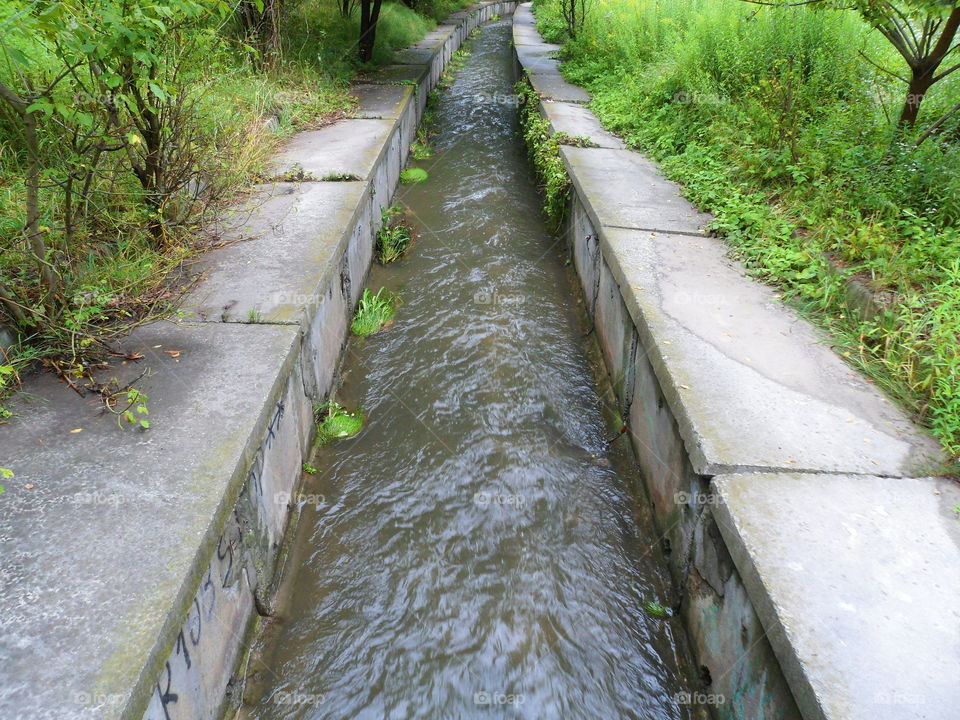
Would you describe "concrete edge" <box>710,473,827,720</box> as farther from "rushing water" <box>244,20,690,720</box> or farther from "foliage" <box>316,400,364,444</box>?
"foliage" <box>316,400,364,444</box>

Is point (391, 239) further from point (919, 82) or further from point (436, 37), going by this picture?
point (436, 37)

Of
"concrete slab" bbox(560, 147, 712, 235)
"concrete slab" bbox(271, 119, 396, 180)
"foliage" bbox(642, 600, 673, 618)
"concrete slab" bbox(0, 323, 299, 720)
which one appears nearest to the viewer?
"concrete slab" bbox(0, 323, 299, 720)

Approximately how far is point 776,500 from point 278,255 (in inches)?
124

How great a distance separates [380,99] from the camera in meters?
8.55

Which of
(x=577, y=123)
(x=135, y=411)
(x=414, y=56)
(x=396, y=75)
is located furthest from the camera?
(x=414, y=56)

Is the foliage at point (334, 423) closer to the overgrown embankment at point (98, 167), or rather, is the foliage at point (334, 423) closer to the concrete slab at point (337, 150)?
the overgrown embankment at point (98, 167)

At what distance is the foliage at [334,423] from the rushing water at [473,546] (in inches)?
Result: 2.8

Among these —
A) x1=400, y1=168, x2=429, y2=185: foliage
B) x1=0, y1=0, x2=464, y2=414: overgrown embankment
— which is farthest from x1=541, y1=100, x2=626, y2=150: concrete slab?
x1=0, y1=0, x2=464, y2=414: overgrown embankment

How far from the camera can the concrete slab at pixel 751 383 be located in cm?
265

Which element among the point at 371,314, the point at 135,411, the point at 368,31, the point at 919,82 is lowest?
the point at 371,314

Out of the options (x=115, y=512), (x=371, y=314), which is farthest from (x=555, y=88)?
(x=115, y=512)

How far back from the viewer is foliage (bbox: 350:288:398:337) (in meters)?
5.00

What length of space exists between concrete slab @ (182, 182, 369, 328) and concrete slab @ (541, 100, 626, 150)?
295 centimetres

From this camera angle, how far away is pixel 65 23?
8.48ft
